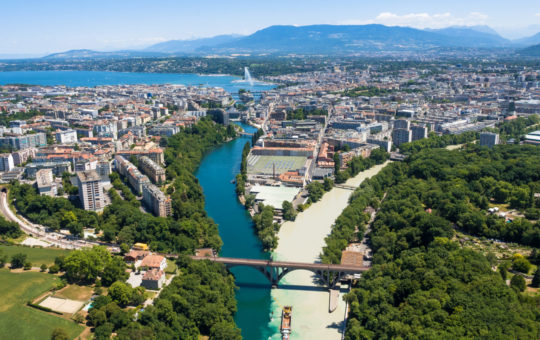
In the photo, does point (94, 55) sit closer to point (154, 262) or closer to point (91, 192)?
point (91, 192)

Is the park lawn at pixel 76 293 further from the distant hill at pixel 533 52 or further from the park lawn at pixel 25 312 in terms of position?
the distant hill at pixel 533 52

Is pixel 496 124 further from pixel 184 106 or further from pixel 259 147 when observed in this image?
pixel 184 106

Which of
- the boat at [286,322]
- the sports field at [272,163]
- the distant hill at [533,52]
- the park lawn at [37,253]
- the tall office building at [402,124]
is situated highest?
the distant hill at [533,52]

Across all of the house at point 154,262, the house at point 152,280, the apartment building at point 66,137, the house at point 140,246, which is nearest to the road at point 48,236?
the house at point 140,246

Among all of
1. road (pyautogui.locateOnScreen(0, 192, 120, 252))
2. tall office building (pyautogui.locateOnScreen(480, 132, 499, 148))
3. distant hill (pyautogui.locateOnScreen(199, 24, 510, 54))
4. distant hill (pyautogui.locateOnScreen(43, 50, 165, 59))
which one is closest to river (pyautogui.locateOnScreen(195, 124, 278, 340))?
road (pyautogui.locateOnScreen(0, 192, 120, 252))

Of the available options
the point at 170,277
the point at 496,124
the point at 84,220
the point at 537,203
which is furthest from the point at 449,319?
the point at 496,124
